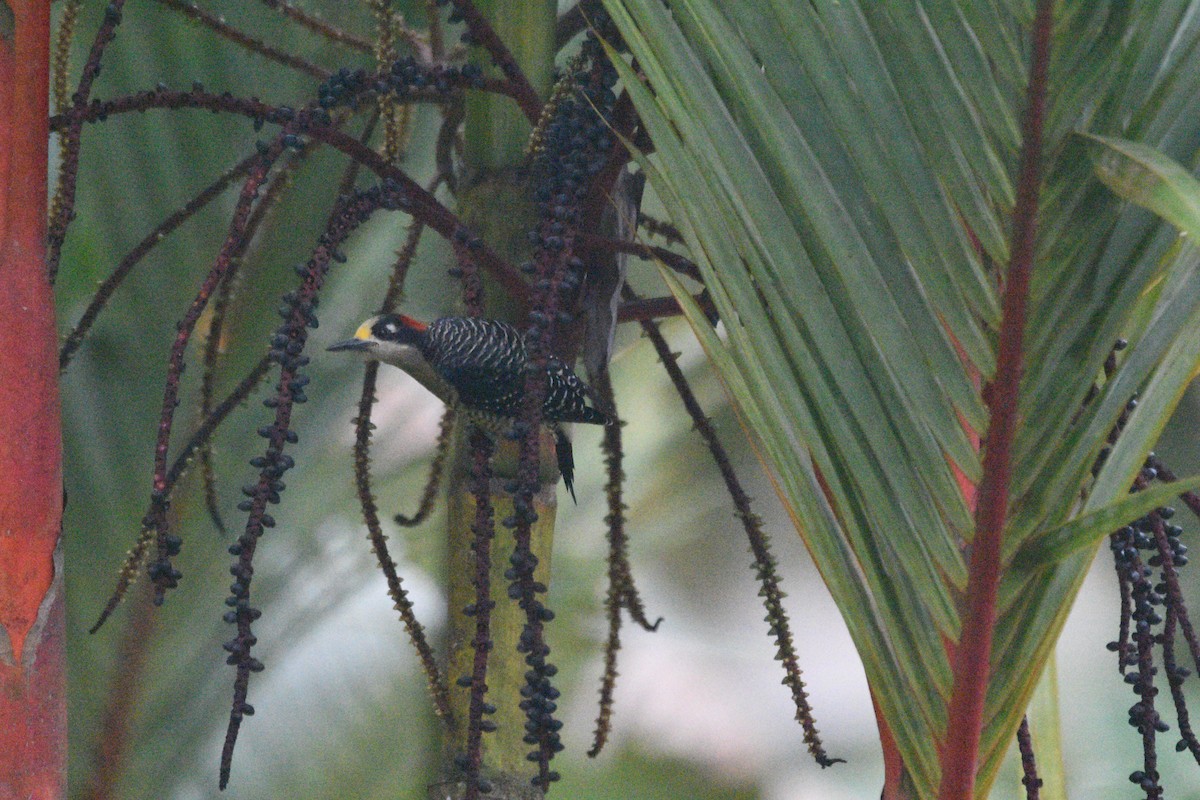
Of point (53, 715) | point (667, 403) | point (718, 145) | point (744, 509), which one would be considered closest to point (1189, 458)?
point (667, 403)

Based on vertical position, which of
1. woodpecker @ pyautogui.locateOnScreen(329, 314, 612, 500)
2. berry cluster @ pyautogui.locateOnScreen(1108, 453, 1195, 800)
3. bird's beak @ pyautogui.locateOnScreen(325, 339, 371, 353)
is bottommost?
berry cluster @ pyautogui.locateOnScreen(1108, 453, 1195, 800)

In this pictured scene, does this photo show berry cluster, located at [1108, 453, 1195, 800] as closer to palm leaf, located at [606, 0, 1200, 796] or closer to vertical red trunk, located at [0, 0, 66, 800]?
palm leaf, located at [606, 0, 1200, 796]

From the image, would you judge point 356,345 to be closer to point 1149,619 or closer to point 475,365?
point 475,365

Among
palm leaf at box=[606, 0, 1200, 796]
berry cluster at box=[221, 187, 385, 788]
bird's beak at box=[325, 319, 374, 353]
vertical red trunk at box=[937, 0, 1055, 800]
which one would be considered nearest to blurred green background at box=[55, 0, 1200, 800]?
bird's beak at box=[325, 319, 374, 353]

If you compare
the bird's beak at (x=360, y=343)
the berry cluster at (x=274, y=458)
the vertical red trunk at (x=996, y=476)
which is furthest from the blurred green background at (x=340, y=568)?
the vertical red trunk at (x=996, y=476)

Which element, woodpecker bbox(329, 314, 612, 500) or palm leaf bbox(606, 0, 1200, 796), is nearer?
palm leaf bbox(606, 0, 1200, 796)

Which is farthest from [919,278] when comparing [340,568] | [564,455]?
[340,568]
